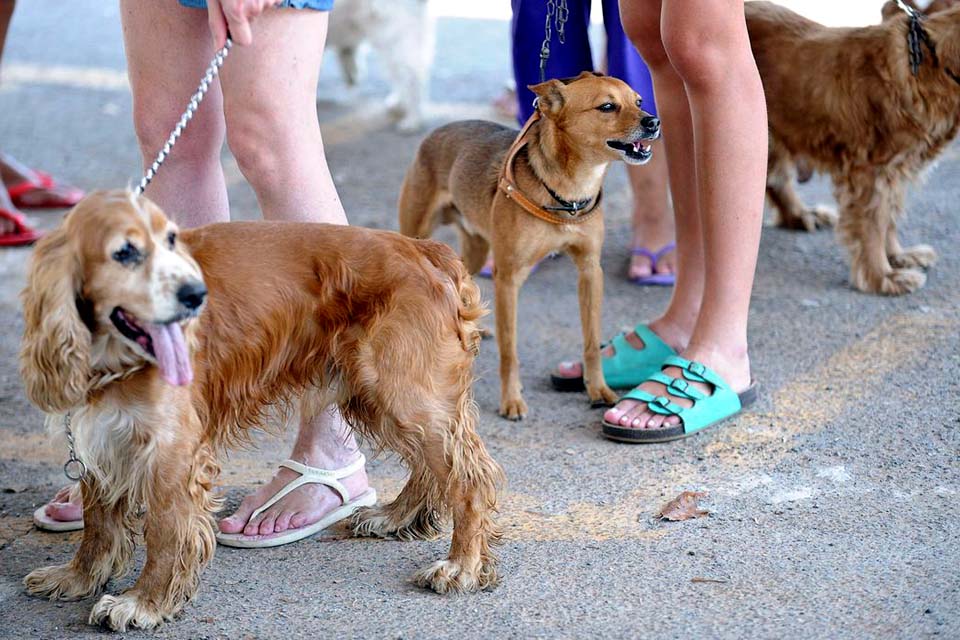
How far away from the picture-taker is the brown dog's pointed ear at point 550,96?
3904mm

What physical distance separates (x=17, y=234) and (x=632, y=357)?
10.9ft

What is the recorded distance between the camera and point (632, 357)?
4035 mm

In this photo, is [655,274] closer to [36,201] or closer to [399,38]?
[399,38]

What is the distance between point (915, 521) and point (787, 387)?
1006mm

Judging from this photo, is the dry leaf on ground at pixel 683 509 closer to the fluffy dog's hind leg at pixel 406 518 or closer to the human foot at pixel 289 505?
the fluffy dog's hind leg at pixel 406 518

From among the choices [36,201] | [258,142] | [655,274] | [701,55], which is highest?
[701,55]

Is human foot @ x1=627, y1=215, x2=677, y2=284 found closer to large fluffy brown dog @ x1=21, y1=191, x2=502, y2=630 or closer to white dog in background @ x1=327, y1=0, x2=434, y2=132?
large fluffy brown dog @ x1=21, y1=191, x2=502, y2=630

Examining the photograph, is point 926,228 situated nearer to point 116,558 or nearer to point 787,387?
point 787,387

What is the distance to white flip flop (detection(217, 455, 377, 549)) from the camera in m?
3.00

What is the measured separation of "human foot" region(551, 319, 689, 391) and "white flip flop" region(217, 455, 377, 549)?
1.12m

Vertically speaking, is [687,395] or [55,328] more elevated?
[55,328]

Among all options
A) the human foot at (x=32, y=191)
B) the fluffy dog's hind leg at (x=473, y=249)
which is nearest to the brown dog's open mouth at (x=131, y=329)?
the fluffy dog's hind leg at (x=473, y=249)

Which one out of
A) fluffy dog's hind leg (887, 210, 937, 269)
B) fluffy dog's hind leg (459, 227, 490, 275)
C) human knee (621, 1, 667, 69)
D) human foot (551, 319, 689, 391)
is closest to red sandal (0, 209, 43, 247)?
fluffy dog's hind leg (459, 227, 490, 275)

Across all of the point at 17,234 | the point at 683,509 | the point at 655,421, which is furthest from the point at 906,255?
the point at 17,234
